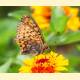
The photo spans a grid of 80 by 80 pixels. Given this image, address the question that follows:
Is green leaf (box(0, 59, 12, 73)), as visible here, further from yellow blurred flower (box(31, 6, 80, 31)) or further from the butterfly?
yellow blurred flower (box(31, 6, 80, 31))

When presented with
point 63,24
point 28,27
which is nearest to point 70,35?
point 63,24

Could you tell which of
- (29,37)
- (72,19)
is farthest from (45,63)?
(72,19)

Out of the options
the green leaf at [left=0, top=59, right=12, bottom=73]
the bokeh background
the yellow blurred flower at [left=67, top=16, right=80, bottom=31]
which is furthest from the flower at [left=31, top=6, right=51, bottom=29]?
the green leaf at [left=0, top=59, right=12, bottom=73]

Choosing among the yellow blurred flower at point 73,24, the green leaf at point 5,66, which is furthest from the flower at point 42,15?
the green leaf at point 5,66

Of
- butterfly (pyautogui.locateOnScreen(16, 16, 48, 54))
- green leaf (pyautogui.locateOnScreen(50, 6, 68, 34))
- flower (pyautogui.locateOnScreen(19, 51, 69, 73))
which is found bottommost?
flower (pyautogui.locateOnScreen(19, 51, 69, 73))

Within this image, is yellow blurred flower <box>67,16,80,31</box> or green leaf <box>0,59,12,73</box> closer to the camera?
green leaf <box>0,59,12,73</box>

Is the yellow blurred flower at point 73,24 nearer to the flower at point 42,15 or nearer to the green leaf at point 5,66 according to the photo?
the flower at point 42,15
